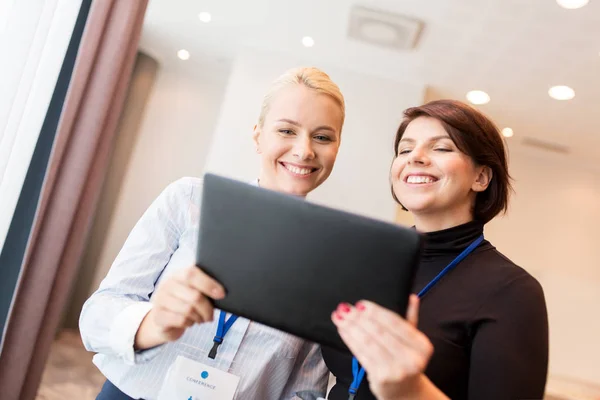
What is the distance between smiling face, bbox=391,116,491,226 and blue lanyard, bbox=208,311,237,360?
58 centimetres

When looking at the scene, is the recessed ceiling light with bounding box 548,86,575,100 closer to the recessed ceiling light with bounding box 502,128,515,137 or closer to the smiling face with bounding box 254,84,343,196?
the recessed ceiling light with bounding box 502,128,515,137

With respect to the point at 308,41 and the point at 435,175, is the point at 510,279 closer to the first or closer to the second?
the point at 435,175

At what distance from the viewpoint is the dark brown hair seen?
1.29 m

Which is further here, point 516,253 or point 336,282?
point 516,253

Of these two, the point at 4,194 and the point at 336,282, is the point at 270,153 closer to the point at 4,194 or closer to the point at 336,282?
the point at 336,282

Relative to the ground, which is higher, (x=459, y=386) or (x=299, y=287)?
(x=299, y=287)

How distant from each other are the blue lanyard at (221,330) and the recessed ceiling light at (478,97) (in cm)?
402

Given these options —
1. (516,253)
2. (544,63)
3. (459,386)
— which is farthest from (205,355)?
(516,253)

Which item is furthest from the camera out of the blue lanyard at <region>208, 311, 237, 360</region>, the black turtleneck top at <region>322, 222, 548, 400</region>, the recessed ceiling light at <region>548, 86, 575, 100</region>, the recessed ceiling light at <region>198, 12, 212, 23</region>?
the recessed ceiling light at <region>198, 12, 212, 23</region>

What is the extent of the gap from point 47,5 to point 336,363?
1450 millimetres

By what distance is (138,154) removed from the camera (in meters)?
5.56

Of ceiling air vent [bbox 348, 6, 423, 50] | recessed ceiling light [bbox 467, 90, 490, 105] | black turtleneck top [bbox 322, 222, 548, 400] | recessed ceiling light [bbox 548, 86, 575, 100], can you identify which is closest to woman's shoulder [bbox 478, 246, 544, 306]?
black turtleneck top [bbox 322, 222, 548, 400]

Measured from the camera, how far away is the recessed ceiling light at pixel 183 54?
511 cm

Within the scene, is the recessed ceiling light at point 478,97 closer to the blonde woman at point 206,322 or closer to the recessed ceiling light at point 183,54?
the recessed ceiling light at point 183,54
